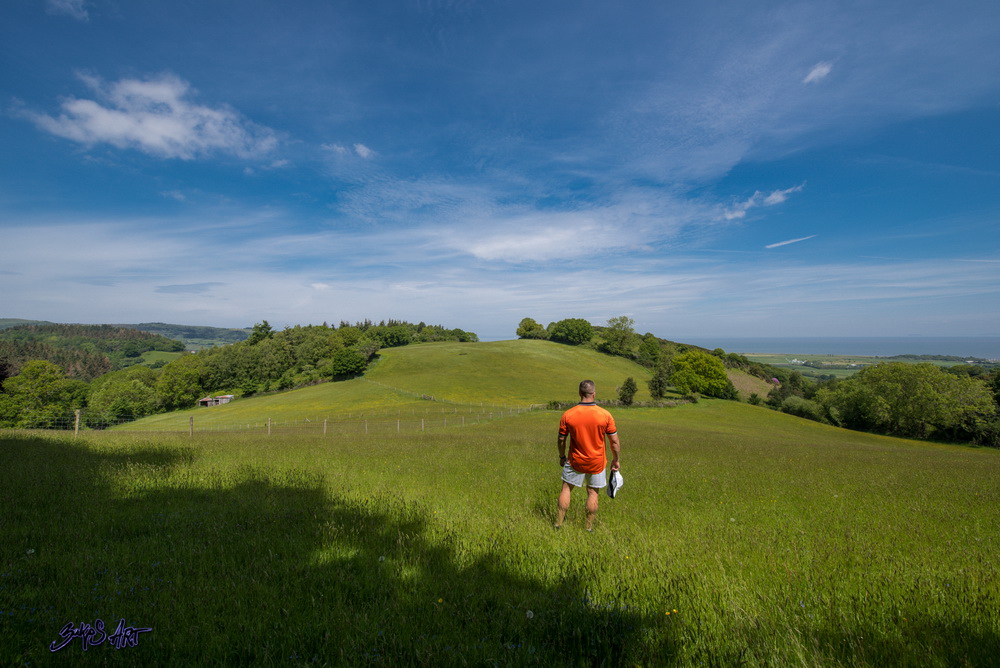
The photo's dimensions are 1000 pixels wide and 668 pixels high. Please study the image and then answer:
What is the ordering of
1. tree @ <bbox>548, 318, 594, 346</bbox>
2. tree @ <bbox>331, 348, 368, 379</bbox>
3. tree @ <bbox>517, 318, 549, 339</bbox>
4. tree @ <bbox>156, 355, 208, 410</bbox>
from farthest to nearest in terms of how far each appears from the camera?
1. tree @ <bbox>517, 318, 549, 339</bbox>
2. tree @ <bbox>548, 318, 594, 346</bbox>
3. tree @ <bbox>156, 355, 208, 410</bbox>
4. tree @ <bbox>331, 348, 368, 379</bbox>

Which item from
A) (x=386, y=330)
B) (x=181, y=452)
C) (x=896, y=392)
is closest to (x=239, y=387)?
(x=386, y=330)

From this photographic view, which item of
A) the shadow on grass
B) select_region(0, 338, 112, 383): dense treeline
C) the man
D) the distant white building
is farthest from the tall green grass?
select_region(0, 338, 112, 383): dense treeline

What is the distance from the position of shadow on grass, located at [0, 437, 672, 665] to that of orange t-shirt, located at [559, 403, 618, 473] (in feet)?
7.15

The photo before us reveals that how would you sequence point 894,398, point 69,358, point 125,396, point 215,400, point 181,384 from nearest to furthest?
point 894,398
point 125,396
point 215,400
point 181,384
point 69,358

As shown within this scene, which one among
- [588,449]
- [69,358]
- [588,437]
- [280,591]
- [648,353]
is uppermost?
[588,437]

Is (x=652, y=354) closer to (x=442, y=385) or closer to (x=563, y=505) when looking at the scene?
(x=442, y=385)

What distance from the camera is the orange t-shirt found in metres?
6.74

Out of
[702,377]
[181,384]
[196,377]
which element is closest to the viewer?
[702,377]

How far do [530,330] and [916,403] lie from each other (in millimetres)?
104966

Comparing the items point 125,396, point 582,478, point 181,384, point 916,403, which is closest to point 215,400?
point 181,384

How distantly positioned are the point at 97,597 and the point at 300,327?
152963mm

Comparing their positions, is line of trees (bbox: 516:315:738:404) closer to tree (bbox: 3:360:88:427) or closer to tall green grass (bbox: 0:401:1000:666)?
tall green grass (bbox: 0:401:1000:666)

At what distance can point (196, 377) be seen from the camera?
10144cm

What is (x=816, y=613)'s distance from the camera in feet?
12.6
